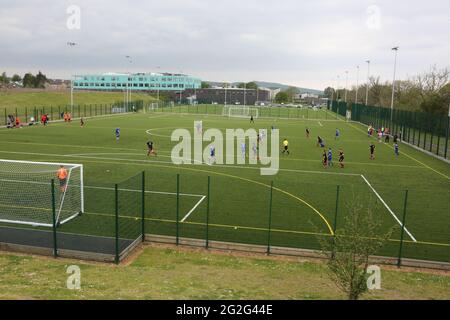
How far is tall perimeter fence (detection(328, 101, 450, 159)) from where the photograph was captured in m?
37.8

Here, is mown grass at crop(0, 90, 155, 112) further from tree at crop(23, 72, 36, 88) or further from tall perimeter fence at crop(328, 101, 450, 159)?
tall perimeter fence at crop(328, 101, 450, 159)

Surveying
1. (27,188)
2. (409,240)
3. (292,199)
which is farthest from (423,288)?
(27,188)

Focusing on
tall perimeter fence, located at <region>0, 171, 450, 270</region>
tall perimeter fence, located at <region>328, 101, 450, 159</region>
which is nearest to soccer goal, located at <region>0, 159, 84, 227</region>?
tall perimeter fence, located at <region>0, 171, 450, 270</region>

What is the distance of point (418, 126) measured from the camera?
42781 mm

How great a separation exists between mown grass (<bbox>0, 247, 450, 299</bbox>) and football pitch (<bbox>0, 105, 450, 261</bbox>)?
1.56 metres

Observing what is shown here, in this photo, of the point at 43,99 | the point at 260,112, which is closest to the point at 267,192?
the point at 260,112

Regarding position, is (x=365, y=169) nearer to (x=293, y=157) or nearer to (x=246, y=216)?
(x=293, y=157)

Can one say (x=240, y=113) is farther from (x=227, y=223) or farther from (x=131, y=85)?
(x=131, y=85)

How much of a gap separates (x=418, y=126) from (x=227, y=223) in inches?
1304

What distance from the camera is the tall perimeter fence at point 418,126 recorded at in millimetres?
37784

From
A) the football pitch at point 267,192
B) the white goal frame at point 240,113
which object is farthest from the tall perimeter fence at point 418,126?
the white goal frame at point 240,113

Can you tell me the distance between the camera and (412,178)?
87.9 feet

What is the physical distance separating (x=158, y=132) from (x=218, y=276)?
4028cm

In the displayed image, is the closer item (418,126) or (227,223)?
(227,223)
